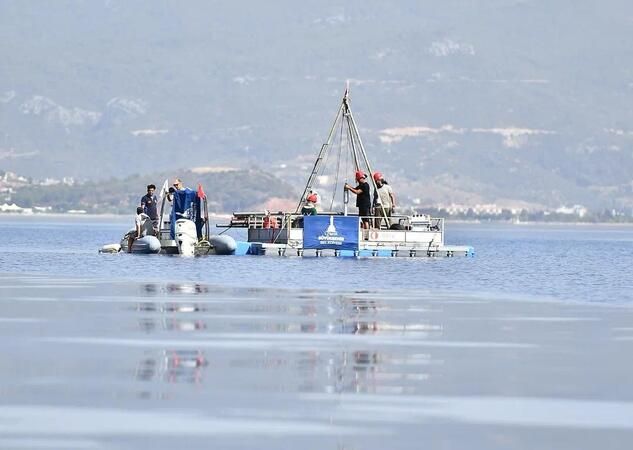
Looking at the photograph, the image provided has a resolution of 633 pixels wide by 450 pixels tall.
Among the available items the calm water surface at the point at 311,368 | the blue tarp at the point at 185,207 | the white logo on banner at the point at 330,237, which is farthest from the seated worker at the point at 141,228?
the calm water surface at the point at 311,368

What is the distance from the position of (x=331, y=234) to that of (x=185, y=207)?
4671 millimetres

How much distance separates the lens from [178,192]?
6084 cm

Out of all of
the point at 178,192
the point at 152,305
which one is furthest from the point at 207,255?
the point at 152,305

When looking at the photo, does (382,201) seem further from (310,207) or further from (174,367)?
(174,367)

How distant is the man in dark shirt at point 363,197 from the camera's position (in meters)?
Answer: 61.8

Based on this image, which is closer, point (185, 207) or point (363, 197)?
point (185, 207)

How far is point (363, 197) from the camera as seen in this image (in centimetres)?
6275

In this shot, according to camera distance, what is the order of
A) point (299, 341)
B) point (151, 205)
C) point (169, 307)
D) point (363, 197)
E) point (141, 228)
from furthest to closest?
point (141, 228) → point (363, 197) → point (151, 205) → point (169, 307) → point (299, 341)

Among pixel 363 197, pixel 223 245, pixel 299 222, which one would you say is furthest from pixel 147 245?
pixel 363 197

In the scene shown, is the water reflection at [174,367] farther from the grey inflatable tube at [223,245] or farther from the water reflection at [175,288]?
the grey inflatable tube at [223,245]

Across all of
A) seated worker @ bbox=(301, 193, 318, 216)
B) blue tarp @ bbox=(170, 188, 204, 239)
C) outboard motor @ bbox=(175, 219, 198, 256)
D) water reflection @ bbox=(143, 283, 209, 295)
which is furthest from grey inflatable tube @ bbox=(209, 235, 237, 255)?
water reflection @ bbox=(143, 283, 209, 295)

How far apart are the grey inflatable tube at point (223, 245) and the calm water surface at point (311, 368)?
22.7m

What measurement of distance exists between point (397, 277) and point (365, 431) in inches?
1202

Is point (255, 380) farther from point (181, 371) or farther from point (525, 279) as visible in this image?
point (525, 279)
